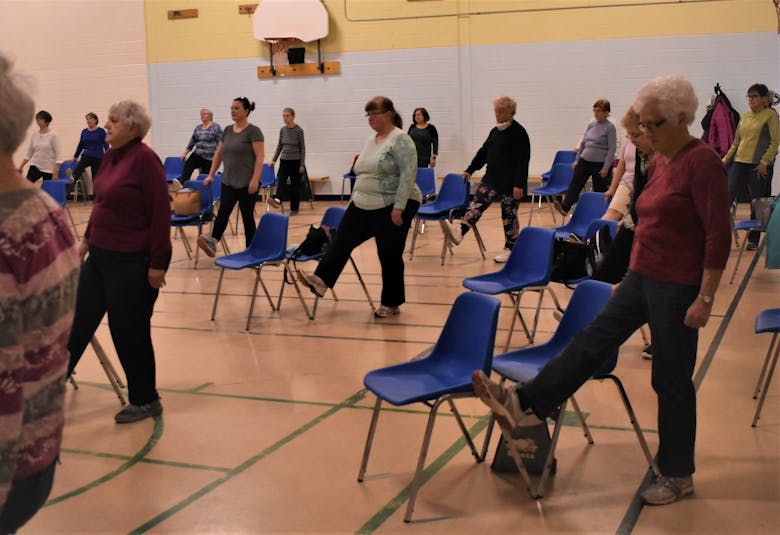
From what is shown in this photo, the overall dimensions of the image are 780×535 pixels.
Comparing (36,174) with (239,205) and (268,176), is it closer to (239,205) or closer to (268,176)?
(268,176)

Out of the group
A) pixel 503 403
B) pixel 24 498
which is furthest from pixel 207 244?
pixel 24 498

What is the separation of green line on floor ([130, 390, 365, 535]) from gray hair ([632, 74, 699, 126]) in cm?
209

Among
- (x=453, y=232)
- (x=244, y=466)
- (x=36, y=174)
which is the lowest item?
(x=244, y=466)

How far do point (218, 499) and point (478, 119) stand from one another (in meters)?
11.0

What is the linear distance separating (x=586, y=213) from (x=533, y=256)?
1780mm

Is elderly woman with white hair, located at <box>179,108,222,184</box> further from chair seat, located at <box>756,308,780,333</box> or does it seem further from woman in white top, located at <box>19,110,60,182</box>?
chair seat, located at <box>756,308,780,333</box>

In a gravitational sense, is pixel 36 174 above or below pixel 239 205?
above

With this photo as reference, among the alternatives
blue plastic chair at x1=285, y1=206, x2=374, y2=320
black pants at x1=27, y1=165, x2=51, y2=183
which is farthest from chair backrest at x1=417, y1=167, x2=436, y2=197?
black pants at x1=27, y1=165, x2=51, y2=183

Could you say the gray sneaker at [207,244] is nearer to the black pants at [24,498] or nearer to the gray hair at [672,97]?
the gray hair at [672,97]

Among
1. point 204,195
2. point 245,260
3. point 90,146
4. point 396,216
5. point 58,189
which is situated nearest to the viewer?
point 396,216

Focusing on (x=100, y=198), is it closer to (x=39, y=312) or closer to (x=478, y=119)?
(x=39, y=312)

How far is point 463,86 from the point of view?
13844mm

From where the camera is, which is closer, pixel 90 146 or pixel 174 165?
pixel 174 165

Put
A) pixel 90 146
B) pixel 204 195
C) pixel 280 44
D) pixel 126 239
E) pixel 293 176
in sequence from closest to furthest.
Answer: pixel 126 239
pixel 204 195
pixel 293 176
pixel 90 146
pixel 280 44
